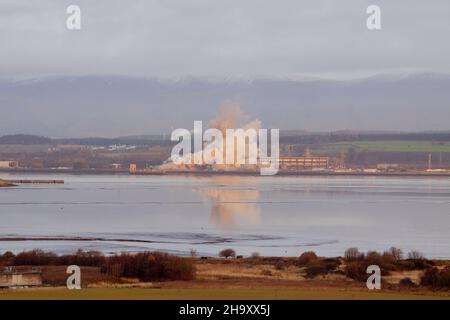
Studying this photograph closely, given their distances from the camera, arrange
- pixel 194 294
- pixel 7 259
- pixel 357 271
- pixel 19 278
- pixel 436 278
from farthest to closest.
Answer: pixel 7 259
pixel 357 271
pixel 436 278
pixel 19 278
pixel 194 294

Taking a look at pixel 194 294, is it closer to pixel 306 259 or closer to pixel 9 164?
pixel 306 259

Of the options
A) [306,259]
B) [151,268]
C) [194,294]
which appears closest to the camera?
[194,294]

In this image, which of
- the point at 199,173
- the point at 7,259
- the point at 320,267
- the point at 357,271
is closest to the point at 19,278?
the point at 7,259

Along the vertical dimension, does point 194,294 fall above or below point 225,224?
above

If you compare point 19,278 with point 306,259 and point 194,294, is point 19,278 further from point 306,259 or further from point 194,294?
point 306,259

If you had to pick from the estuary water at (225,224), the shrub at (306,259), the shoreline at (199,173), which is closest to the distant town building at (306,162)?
the shoreline at (199,173)

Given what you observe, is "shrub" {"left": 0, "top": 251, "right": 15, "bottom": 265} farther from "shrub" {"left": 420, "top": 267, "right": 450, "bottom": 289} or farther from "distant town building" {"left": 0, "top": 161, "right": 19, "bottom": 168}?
"distant town building" {"left": 0, "top": 161, "right": 19, "bottom": 168}

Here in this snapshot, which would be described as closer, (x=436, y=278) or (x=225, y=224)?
(x=436, y=278)

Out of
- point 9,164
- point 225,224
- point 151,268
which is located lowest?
point 225,224

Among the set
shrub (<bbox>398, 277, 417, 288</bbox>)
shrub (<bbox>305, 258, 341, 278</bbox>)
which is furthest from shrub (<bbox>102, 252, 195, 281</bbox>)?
shrub (<bbox>398, 277, 417, 288</bbox>)
